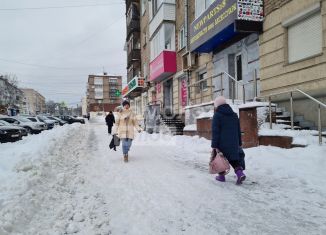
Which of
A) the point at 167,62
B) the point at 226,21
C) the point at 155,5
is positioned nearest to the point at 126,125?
the point at 226,21

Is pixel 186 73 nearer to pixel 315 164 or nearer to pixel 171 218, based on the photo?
pixel 315 164

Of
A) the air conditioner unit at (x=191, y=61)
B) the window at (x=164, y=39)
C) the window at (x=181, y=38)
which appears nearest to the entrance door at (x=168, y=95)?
the window at (x=164, y=39)

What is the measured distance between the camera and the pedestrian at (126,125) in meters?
8.11

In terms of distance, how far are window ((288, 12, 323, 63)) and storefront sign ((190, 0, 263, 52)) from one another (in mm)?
1456

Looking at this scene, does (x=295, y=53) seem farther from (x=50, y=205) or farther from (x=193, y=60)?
(x=50, y=205)

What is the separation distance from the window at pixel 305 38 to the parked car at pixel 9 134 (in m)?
13.8

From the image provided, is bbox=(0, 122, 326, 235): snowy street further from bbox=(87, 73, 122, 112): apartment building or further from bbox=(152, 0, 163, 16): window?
bbox=(87, 73, 122, 112): apartment building

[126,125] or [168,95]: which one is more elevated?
[168,95]

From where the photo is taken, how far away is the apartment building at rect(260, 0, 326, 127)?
8.24 metres

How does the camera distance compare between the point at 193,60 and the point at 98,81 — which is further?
the point at 98,81

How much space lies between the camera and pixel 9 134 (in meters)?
15.1

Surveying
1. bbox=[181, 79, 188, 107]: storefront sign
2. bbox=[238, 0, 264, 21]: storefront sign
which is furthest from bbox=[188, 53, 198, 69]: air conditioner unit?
bbox=[238, 0, 264, 21]: storefront sign

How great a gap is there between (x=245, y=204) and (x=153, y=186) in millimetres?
1749

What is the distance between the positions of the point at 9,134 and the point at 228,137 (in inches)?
534
